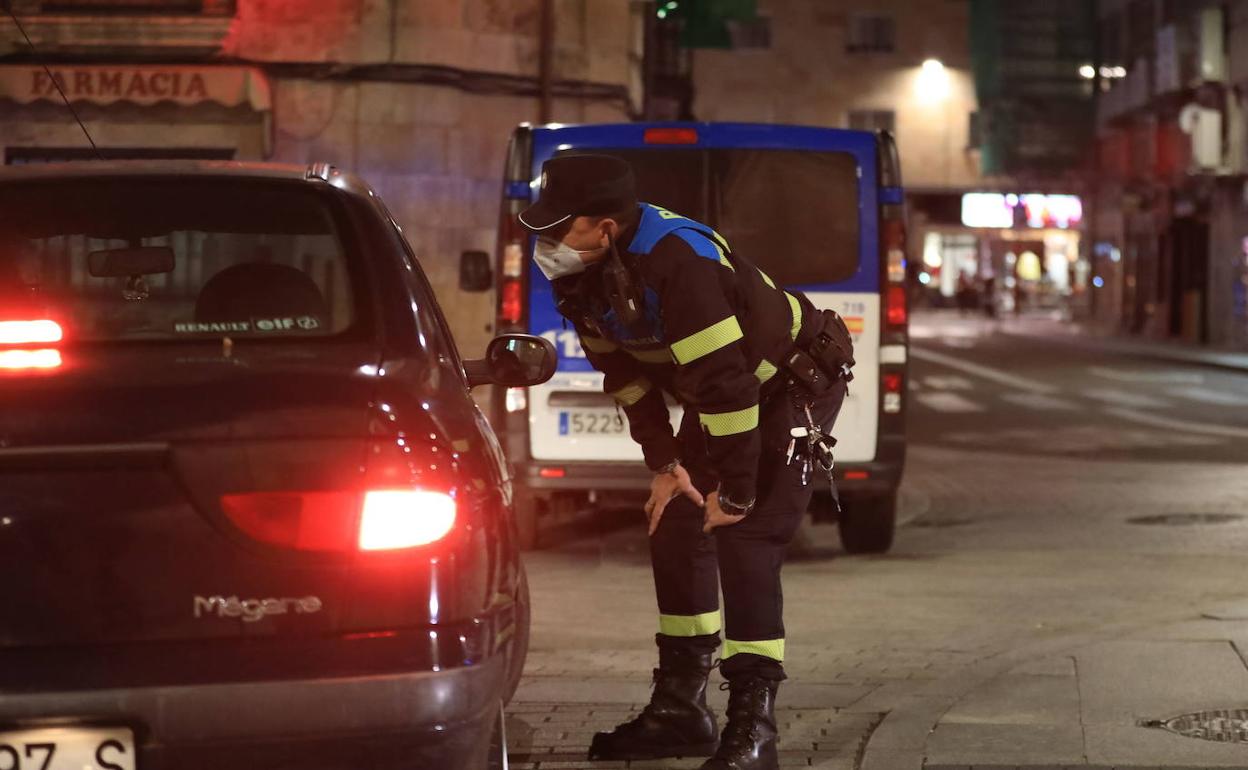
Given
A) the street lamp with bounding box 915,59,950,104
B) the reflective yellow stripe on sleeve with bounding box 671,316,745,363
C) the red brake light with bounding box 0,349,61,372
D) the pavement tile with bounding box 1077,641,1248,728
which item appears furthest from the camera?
the street lamp with bounding box 915,59,950,104

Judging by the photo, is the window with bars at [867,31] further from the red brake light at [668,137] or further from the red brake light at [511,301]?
the red brake light at [511,301]

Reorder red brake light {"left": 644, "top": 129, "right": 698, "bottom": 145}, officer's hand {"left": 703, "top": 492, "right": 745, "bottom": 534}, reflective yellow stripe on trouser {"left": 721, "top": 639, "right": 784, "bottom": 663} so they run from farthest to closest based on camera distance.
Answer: red brake light {"left": 644, "top": 129, "right": 698, "bottom": 145} < reflective yellow stripe on trouser {"left": 721, "top": 639, "right": 784, "bottom": 663} < officer's hand {"left": 703, "top": 492, "right": 745, "bottom": 534}

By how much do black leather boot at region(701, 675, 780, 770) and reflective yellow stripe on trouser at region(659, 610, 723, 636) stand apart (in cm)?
29

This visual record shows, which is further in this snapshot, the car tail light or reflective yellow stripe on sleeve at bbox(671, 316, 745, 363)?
reflective yellow stripe on sleeve at bbox(671, 316, 745, 363)

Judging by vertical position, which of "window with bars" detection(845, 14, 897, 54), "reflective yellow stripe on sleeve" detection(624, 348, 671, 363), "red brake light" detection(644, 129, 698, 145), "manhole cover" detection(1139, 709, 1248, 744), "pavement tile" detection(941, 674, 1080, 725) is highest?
"window with bars" detection(845, 14, 897, 54)

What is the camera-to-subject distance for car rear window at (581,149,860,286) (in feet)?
33.2

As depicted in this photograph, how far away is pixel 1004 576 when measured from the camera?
387 inches

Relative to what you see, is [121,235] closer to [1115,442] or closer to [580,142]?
[580,142]

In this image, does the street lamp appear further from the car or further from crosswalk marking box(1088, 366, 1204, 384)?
the car

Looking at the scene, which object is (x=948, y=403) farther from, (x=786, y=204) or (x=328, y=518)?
(x=328, y=518)

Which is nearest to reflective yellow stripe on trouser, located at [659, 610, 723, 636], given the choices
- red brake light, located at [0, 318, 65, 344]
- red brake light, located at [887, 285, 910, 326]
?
red brake light, located at [0, 318, 65, 344]

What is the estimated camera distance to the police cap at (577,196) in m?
5.12

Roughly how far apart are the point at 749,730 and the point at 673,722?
37 centimetres

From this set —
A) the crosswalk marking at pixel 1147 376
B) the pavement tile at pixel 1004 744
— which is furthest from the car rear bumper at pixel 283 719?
the crosswalk marking at pixel 1147 376
